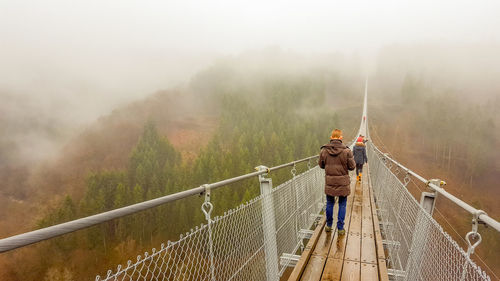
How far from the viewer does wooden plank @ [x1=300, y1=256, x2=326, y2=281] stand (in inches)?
124

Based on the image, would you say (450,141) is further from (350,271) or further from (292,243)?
(350,271)

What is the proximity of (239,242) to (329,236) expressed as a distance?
240 centimetres

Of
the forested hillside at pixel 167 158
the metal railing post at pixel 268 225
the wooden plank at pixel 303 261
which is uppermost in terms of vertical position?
the metal railing post at pixel 268 225

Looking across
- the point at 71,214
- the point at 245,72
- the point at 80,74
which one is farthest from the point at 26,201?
the point at 80,74

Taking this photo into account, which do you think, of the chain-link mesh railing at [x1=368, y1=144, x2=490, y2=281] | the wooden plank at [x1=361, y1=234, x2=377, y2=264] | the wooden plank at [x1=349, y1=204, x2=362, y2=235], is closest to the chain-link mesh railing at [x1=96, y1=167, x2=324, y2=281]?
the wooden plank at [x1=349, y1=204, x2=362, y2=235]

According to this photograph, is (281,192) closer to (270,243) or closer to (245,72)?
(270,243)

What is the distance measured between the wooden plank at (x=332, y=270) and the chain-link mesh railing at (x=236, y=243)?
0.58m

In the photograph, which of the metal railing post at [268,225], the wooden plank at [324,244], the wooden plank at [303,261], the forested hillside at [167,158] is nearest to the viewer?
the wooden plank at [303,261]

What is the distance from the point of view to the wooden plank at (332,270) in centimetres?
314

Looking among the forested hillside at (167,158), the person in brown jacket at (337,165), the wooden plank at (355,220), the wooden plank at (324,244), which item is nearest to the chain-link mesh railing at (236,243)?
the wooden plank at (324,244)

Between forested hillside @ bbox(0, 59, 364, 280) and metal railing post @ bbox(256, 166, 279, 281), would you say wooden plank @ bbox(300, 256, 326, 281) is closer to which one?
metal railing post @ bbox(256, 166, 279, 281)

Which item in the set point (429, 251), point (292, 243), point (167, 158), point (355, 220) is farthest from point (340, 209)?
point (167, 158)

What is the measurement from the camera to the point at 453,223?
140 feet

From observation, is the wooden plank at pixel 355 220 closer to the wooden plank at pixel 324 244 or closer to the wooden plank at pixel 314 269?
the wooden plank at pixel 324 244
